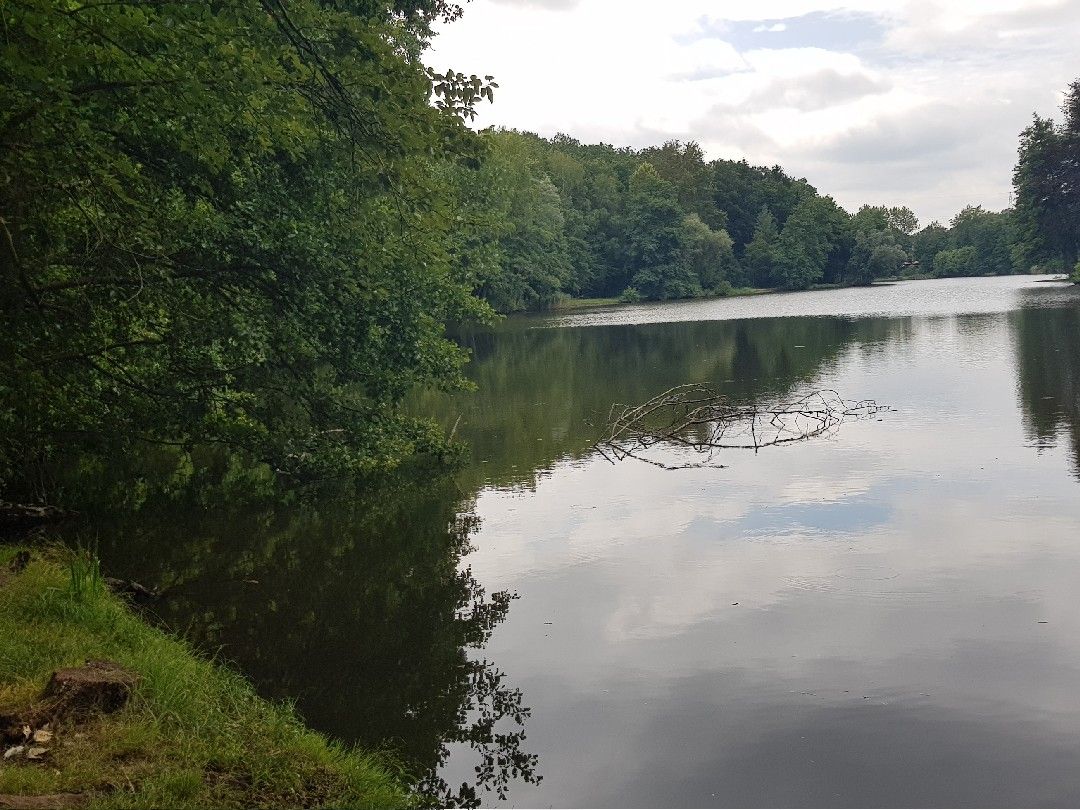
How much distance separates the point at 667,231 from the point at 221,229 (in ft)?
314

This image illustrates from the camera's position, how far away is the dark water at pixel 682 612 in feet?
26.8

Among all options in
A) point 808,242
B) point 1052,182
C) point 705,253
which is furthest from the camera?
point 808,242

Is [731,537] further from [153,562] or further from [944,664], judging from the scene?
[153,562]

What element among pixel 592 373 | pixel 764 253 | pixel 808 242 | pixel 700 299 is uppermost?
pixel 808 242

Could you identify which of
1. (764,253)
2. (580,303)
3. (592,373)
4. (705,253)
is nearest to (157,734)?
(592,373)

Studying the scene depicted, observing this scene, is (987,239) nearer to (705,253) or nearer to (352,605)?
(705,253)

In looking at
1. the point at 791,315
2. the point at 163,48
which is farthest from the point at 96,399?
the point at 791,315

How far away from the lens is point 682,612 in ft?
38.0

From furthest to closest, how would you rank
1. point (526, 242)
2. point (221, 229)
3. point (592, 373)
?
point (526, 242), point (592, 373), point (221, 229)

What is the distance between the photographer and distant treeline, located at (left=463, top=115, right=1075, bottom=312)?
266 ft

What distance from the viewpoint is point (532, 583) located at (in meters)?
12.9

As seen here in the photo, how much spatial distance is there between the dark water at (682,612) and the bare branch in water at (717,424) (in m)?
0.95

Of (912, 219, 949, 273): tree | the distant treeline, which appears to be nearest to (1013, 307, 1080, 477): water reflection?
the distant treeline

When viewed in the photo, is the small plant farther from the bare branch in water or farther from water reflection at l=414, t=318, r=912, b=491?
the bare branch in water
